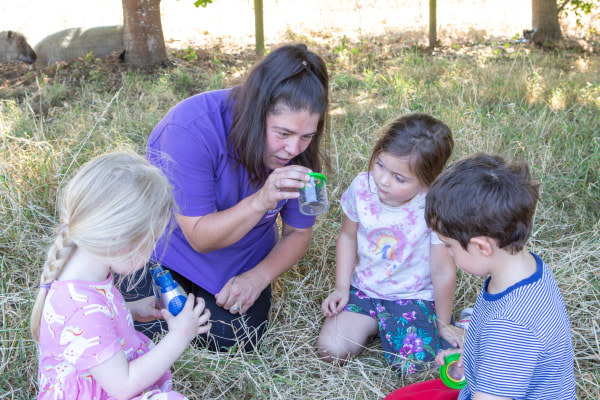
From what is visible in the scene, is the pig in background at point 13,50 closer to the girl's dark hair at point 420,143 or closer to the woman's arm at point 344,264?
the woman's arm at point 344,264

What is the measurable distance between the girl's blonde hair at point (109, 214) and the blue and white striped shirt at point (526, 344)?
903 millimetres

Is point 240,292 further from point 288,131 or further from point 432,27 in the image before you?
point 432,27

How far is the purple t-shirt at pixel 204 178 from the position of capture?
217 centimetres

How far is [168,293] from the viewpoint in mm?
1688

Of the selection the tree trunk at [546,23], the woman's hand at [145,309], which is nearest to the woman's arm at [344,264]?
the woman's hand at [145,309]

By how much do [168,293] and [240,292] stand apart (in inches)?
26.4

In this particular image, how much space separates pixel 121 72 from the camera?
511 centimetres

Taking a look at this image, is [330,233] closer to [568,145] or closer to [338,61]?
[568,145]

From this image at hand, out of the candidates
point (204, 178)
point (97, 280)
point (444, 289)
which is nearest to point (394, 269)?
point (444, 289)

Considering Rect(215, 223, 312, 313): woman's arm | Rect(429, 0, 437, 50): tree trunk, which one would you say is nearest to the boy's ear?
Rect(215, 223, 312, 313): woman's arm

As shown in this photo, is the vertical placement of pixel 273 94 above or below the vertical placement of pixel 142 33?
below

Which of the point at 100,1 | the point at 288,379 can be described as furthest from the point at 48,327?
the point at 100,1

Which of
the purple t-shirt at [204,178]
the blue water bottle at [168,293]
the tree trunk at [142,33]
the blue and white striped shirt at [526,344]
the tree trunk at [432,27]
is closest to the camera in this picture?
the blue and white striped shirt at [526,344]

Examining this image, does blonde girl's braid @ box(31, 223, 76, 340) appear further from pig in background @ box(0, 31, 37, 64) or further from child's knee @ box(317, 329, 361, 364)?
pig in background @ box(0, 31, 37, 64)
